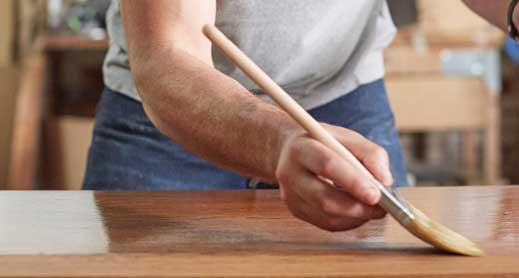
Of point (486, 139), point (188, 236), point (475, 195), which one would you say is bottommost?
point (486, 139)

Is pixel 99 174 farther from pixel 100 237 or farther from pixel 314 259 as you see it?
pixel 314 259

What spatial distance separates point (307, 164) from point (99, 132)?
33.7 inches

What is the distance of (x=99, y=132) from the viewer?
5.43 feet

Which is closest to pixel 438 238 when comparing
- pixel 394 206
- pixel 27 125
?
pixel 394 206

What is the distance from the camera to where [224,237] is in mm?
935

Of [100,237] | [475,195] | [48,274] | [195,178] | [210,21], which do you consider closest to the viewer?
[48,274]

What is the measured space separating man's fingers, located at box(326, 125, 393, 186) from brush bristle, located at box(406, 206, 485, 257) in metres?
0.04

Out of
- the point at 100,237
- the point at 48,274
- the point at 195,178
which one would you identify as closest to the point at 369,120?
the point at 195,178

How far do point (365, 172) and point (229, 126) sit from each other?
0.72 feet

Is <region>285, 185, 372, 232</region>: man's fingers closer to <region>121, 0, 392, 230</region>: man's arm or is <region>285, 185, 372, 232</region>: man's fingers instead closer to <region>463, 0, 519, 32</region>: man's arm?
<region>121, 0, 392, 230</region>: man's arm

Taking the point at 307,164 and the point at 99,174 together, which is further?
the point at 99,174

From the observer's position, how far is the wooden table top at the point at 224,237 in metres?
0.80

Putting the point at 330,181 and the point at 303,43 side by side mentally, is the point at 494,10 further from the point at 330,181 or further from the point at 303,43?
the point at 330,181

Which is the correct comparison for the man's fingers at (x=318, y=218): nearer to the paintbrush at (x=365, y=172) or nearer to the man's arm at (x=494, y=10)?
the paintbrush at (x=365, y=172)
